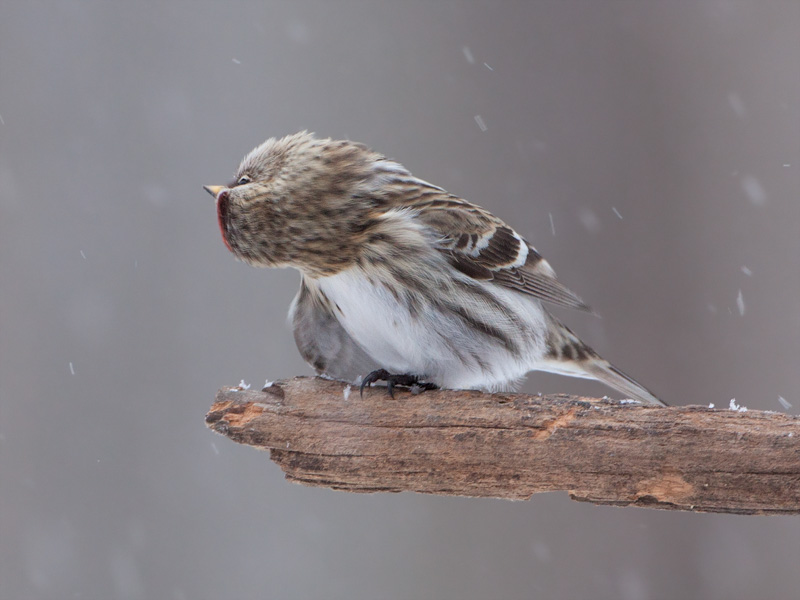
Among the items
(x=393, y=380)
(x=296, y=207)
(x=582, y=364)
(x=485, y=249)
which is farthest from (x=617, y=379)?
(x=296, y=207)

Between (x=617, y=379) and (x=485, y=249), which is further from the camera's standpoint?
(x=617, y=379)

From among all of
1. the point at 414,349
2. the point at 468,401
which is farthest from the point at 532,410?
the point at 414,349

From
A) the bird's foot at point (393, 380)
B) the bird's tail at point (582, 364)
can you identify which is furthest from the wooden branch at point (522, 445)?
the bird's tail at point (582, 364)

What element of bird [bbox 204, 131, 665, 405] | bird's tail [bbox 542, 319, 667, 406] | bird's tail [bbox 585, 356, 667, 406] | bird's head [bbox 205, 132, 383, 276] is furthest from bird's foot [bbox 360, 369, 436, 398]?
bird's tail [bbox 585, 356, 667, 406]

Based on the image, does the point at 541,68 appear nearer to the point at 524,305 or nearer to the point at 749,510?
the point at 524,305

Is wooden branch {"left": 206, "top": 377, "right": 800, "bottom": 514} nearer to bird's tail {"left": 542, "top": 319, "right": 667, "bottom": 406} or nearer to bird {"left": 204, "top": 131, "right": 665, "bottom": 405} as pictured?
bird {"left": 204, "top": 131, "right": 665, "bottom": 405}

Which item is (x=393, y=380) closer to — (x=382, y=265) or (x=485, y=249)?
(x=382, y=265)
